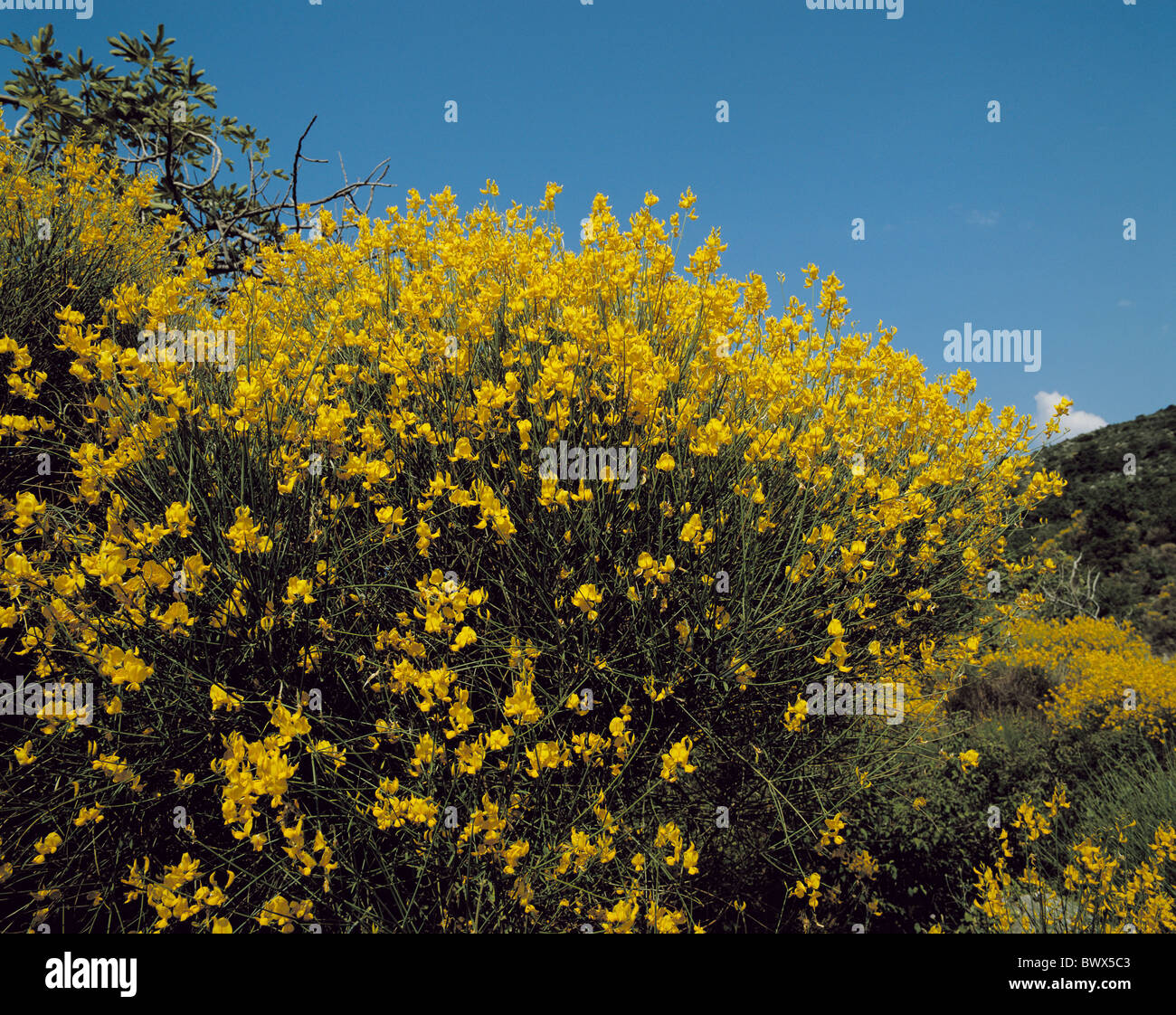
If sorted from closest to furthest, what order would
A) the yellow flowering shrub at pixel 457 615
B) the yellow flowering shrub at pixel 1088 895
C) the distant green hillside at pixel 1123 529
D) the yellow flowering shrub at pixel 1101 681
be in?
the yellow flowering shrub at pixel 457 615 → the yellow flowering shrub at pixel 1088 895 → the yellow flowering shrub at pixel 1101 681 → the distant green hillside at pixel 1123 529

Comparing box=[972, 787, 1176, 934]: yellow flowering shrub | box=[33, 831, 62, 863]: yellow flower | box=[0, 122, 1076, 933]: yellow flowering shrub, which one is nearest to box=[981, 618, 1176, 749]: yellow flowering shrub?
box=[972, 787, 1176, 934]: yellow flowering shrub

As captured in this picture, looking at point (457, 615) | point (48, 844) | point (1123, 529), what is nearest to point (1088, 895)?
point (457, 615)

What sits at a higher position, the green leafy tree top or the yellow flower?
the green leafy tree top

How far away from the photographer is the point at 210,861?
80.7 inches

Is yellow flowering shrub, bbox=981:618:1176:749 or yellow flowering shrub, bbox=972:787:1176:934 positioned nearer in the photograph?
yellow flowering shrub, bbox=972:787:1176:934

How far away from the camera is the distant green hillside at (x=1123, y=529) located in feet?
44.0

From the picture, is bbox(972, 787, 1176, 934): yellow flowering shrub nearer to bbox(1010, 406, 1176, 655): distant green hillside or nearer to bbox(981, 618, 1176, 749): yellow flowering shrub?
bbox(981, 618, 1176, 749): yellow flowering shrub

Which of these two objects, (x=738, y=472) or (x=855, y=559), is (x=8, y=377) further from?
(x=855, y=559)

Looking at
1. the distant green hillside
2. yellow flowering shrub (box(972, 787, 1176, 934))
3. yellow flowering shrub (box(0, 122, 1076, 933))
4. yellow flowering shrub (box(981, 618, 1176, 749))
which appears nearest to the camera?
yellow flowering shrub (box(0, 122, 1076, 933))

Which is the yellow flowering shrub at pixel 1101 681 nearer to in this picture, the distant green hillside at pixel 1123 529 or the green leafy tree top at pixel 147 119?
the distant green hillside at pixel 1123 529

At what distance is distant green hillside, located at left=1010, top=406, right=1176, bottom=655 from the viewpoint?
13420 millimetres

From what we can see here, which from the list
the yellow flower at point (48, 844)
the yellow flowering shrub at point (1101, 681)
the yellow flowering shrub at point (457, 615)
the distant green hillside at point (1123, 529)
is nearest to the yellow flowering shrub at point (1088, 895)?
the yellow flowering shrub at point (457, 615)
